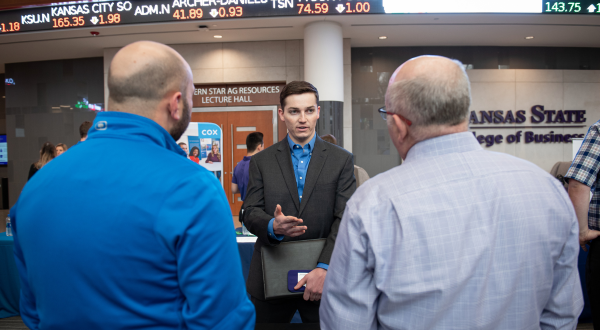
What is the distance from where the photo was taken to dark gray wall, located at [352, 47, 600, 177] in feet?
24.0

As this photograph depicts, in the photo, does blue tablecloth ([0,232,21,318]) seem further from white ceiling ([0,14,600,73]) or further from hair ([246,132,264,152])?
white ceiling ([0,14,600,73])

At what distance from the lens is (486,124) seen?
7422mm

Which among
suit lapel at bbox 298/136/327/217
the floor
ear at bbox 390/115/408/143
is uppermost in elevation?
ear at bbox 390/115/408/143

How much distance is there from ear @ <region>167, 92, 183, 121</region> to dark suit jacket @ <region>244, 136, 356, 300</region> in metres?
0.84

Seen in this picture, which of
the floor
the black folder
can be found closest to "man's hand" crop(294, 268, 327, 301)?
the black folder

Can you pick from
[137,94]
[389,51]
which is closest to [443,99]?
[137,94]

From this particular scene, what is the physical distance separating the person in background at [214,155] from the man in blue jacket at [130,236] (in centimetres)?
321

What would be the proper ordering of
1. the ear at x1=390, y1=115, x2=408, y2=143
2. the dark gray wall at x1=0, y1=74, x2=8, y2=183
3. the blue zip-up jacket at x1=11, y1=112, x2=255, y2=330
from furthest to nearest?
the dark gray wall at x1=0, y1=74, x2=8, y2=183, the ear at x1=390, y1=115, x2=408, y2=143, the blue zip-up jacket at x1=11, y1=112, x2=255, y2=330

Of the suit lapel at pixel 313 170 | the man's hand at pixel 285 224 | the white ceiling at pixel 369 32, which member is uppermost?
the white ceiling at pixel 369 32

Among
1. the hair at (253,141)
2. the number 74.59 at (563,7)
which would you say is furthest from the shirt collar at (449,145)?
the number 74.59 at (563,7)

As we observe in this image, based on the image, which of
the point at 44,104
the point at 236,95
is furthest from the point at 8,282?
the point at 44,104

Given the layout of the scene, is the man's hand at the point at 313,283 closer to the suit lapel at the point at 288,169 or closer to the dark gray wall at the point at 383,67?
the suit lapel at the point at 288,169

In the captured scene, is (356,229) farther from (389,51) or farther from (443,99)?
(389,51)

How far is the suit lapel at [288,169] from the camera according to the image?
1788 millimetres
